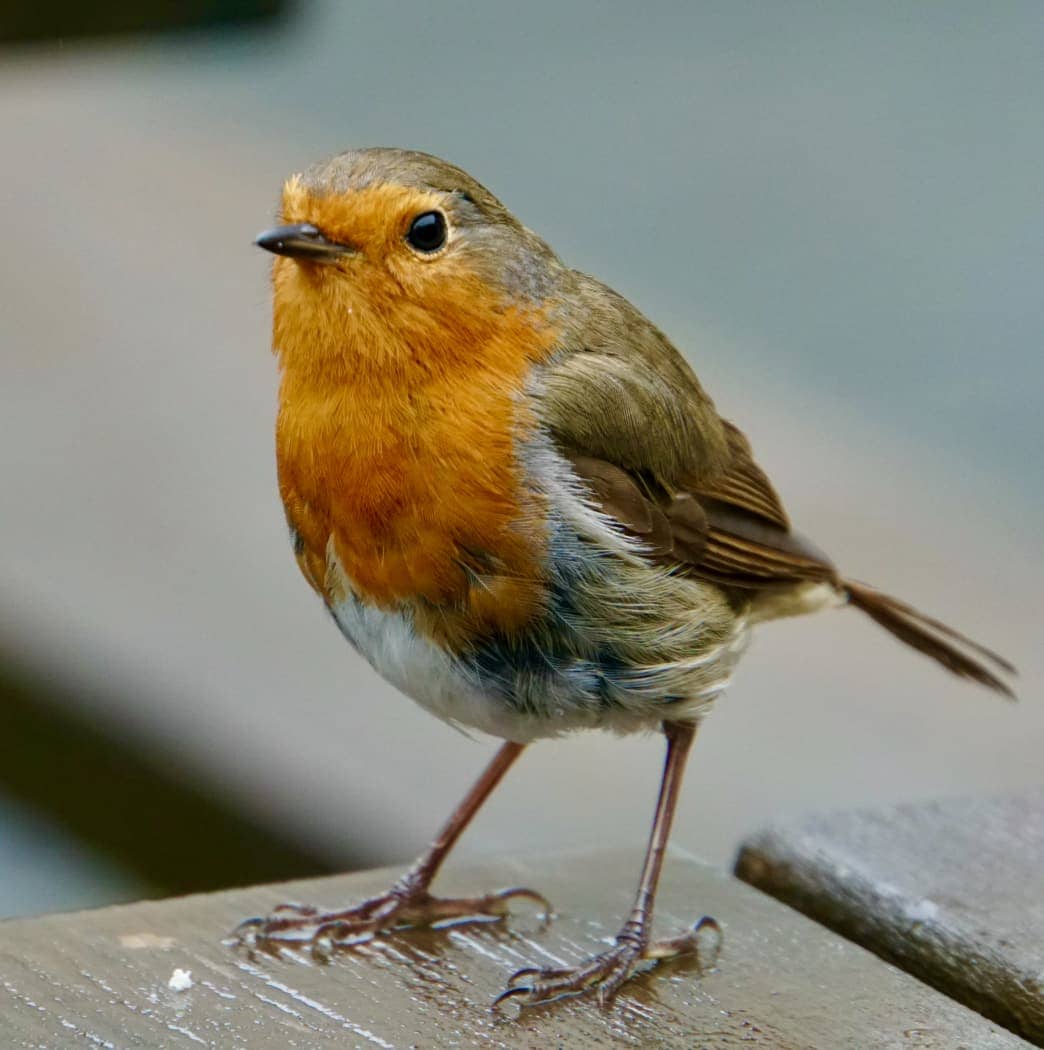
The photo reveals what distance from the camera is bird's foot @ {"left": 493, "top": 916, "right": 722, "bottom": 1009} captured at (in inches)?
96.0

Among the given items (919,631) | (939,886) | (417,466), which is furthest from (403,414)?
Result: (919,631)

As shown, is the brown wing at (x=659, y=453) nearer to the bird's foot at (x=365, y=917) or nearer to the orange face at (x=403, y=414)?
the orange face at (x=403, y=414)

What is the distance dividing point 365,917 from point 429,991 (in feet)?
1.06

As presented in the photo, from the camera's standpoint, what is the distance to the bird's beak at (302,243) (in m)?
2.48

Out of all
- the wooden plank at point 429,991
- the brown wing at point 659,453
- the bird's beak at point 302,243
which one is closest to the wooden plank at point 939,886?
the wooden plank at point 429,991

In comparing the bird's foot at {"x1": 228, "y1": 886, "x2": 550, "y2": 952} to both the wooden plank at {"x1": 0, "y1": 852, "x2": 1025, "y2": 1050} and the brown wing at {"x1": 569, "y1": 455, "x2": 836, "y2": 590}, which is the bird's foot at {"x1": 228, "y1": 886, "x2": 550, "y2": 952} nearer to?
the wooden plank at {"x1": 0, "y1": 852, "x2": 1025, "y2": 1050}

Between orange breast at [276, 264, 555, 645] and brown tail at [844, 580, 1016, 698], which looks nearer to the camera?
orange breast at [276, 264, 555, 645]

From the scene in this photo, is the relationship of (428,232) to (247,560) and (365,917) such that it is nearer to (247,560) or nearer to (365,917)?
(365,917)

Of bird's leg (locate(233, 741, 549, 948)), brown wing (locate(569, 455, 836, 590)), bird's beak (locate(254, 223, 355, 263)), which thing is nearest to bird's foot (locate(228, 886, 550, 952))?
bird's leg (locate(233, 741, 549, 948))

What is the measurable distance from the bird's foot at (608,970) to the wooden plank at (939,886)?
0.14m

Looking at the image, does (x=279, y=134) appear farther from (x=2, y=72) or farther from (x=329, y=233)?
(x=329, y=233)

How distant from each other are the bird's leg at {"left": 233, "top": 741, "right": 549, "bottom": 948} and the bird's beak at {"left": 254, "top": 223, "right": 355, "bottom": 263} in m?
0.78

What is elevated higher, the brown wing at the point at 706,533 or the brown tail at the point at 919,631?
the brown wing at the point at 706,533

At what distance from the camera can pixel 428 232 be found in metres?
2.63
